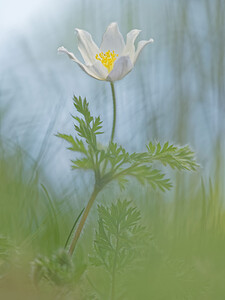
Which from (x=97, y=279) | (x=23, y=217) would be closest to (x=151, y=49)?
(x=23, y=217)

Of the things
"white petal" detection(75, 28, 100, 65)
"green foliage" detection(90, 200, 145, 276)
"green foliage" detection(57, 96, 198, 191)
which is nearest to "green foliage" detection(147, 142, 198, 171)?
"green foliage" detection(57, 96, 198, 191)

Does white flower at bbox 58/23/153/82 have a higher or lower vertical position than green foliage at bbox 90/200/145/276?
→ higher

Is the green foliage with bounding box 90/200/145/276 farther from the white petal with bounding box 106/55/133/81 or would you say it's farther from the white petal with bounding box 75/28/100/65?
the white petal with bounding box 75/28/100/65

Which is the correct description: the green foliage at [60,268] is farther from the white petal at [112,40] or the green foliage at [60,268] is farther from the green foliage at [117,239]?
the white petal at [112,40]

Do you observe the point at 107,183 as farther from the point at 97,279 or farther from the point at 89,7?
the point at 89,7

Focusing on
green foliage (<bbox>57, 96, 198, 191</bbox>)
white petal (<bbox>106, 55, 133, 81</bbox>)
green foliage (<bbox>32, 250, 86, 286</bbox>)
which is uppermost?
white petal (<bbox>106, 55, 133, 81</bbox>)

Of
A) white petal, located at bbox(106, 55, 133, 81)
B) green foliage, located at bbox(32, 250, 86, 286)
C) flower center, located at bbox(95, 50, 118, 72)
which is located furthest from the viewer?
flower center, located at bbox(95, 50, 118, 72)

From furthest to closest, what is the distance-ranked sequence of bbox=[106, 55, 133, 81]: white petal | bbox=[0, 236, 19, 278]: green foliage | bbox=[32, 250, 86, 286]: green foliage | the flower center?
1. the flower center
2. bbox=[106, 55, 133, 81]: white petal
3. bbox=[0, 236, 19, 278]: green foliage
4. bbox=[32, 250, 86, 286]: green foliage

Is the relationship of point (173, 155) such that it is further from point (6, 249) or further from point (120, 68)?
point (6, 249)
